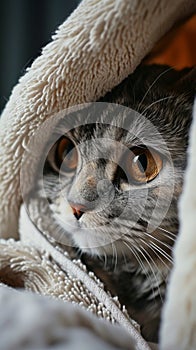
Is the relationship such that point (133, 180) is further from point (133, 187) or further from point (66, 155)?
point (66, 155)

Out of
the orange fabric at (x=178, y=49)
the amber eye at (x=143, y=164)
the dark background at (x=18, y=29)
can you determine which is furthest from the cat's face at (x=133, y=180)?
A: the dark background at (x=18, y=29)

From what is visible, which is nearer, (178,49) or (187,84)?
(187,84)

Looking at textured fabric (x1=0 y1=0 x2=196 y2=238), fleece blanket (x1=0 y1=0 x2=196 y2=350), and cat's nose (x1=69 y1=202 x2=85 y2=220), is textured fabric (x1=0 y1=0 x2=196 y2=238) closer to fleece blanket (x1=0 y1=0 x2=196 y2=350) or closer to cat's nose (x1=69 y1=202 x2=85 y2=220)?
fleece blanket (x1=0 y1=0 x2=196 y2=350)

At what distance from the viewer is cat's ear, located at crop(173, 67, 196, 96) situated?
0.77m

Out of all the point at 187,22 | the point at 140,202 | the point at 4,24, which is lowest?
the point at 140,202

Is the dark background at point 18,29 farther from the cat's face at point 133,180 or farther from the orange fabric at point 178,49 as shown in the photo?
the cat's face at point 133,180

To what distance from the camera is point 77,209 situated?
76 centimetres

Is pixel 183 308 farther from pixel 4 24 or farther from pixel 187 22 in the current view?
pixel 4 24

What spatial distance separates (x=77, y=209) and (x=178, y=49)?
37 centimetres

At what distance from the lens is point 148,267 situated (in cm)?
77

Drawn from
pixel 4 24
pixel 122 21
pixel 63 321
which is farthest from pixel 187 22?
pixel 4 24

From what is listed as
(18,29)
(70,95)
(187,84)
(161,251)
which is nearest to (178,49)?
(187,84)

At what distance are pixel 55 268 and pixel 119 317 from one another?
0.13m

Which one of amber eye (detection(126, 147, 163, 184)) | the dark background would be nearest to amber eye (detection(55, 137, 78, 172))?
amber eye (detection(126, 147, 163, 184))
